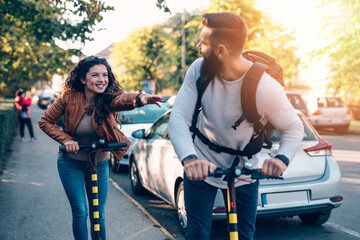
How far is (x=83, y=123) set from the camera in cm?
332

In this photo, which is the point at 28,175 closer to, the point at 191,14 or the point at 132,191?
the point at 132,191

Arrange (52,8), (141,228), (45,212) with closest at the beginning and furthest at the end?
(141,228), (45,212), (52,8)

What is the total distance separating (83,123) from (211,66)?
1.47m

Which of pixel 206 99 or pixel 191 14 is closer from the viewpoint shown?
pixel 206 99

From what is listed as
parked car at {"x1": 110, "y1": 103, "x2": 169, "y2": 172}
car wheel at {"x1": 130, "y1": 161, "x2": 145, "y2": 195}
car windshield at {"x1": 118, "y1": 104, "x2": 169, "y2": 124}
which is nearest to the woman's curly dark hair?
car wheel at {"x1": 130, "y1": 161, "x2": 145, "y2": 195}

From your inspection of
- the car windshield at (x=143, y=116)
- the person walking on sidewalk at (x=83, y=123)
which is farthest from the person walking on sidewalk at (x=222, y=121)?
the car windshield at (x=143, y=116)

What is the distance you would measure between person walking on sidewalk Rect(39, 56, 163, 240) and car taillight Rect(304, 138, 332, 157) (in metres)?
2.36

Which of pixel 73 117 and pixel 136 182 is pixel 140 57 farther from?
pixel 73 117

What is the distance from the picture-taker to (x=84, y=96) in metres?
3.44

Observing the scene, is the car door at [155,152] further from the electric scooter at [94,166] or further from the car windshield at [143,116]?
the car windshield at [143,116]

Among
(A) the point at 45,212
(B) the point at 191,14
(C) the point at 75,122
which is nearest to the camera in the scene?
(C) the point at 75,122

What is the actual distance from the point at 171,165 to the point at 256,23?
24.2 meters

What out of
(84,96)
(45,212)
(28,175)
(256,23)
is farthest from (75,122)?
(256,23)

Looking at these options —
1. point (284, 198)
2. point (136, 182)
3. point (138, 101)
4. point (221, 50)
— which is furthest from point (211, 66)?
point (136, 182)
